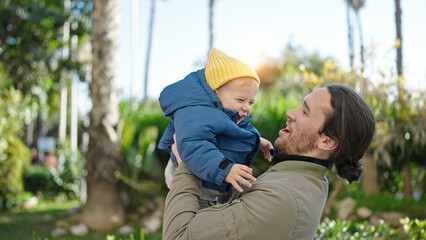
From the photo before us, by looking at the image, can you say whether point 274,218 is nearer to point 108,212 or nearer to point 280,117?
point 280,117

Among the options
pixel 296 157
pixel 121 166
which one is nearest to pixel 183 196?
pixel 296 157

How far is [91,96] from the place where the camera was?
29.0ft

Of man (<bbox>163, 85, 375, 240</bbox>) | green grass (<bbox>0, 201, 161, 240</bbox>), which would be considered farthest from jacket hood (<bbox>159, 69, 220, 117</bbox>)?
green grass (<bbox>0, 201, 161, 240</bbox>)

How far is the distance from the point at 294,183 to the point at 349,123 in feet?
1.23

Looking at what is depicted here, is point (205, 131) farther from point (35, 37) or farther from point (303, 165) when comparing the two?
point (35, 37)

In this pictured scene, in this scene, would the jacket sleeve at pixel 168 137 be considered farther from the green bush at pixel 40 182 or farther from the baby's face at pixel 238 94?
the green bush at pixel 40 182

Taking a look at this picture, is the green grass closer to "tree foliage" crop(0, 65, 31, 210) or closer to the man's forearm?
"tree foliage" crop(0, 65, 31, 210)

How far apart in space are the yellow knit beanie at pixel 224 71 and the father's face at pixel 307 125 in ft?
0.92

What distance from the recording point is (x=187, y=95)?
6.60 ft

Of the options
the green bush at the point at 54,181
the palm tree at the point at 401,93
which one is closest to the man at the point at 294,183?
the palm tree at the point at 401,93

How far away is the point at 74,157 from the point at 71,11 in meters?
5.48

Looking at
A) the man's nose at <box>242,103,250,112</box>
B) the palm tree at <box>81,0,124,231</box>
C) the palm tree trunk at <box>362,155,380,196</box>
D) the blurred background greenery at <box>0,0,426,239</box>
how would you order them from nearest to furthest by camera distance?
the man's nose at <box>242,103,250,112</box>
the blurred background greenery at <box>0,0,426,239</box>
the palm tree at <box>81,0,124,231</box>
the palm tree trunk at <box>362,155,380,196</box>

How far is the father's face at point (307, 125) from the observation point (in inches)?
80.7

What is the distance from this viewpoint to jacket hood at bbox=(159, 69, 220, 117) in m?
1.99
